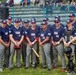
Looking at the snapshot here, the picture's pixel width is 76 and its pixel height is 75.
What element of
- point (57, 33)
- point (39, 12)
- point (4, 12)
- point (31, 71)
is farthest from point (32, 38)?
point (39, 12)

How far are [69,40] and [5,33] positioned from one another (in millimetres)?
2440

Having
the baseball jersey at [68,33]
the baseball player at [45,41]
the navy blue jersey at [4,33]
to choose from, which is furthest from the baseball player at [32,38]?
the baseball jersey at [68,33]

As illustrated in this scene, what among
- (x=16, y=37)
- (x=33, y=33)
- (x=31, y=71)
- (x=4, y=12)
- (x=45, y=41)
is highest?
(x=33, y=33)

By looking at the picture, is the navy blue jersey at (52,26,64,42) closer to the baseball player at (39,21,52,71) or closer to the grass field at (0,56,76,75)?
the baseball player at (39,21,52,71)

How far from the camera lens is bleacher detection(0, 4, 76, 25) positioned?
22672 millimetres

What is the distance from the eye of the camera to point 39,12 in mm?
23719

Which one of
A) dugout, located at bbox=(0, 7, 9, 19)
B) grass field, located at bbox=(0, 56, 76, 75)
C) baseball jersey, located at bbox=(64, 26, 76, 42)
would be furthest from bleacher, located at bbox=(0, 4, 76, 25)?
baseball jersey, located at bbox=(64, 26, 76, 42)

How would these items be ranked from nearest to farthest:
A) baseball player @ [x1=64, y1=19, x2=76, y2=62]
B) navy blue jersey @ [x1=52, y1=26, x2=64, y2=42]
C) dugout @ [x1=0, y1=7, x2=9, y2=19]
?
baseball player @ [x1=64, y1=19, x2=76, y2=62] < navy blue jersey @ [x1=52, y1=26, x2=64, y2=42] < dugout @ [x1=0, y1=7, x2=9, y2=19]

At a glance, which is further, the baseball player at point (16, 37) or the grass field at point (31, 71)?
the baseball player at point (16, 37)

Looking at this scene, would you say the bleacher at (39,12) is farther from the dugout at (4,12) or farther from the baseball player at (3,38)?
the baseball player at (3,38)

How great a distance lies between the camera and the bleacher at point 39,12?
74.4ft

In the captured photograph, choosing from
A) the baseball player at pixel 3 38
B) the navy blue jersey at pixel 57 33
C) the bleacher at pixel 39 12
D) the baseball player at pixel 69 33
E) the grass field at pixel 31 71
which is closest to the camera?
the baseball player at pixel 69 33

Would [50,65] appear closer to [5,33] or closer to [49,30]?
[49,30]

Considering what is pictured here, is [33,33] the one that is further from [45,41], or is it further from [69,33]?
[69,33]
